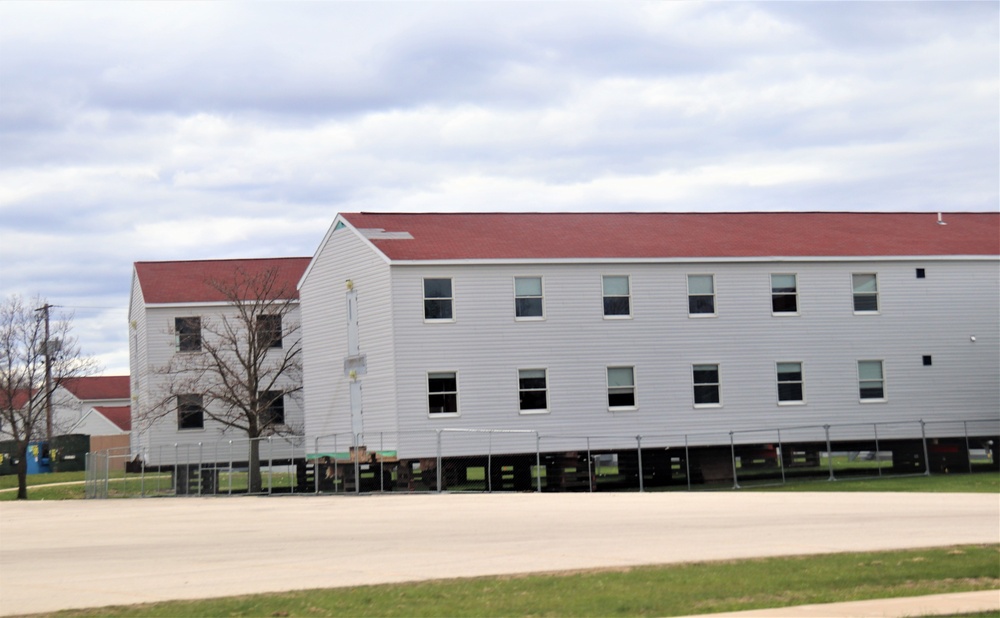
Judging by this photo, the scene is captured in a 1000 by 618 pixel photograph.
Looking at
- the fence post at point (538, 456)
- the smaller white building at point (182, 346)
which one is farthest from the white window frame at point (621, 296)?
the smaller white building at point (182, 346)

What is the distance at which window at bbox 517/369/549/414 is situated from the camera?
136 ft

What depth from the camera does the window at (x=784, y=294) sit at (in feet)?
145

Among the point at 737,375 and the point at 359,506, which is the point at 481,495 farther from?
the point at 737,375

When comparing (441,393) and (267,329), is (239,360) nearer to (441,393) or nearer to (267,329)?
(267,329)

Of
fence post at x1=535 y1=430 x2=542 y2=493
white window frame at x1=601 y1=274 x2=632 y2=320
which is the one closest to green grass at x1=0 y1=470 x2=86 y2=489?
fence post at x1=535 y1=430 x2=542 y2=493

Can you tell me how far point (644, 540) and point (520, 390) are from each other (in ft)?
74.0

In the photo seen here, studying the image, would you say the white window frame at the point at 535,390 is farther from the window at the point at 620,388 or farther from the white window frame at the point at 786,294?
the white window frame at the point at 786,294

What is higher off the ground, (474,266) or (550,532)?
(474,266)

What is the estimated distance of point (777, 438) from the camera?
43.7 metres

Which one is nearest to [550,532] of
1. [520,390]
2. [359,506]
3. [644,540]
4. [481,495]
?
[644,540]

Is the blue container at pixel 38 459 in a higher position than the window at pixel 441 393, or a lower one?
lower

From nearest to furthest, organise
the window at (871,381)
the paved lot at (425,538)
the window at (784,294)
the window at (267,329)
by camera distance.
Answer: the paved lot at (425,538) → the window at (784,294) → the window at (871,381) → the window at (267,329)

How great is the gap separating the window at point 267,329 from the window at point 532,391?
1538cm

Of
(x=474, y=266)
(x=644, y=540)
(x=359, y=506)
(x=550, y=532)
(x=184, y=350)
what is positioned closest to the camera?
(x=644, y=540)
